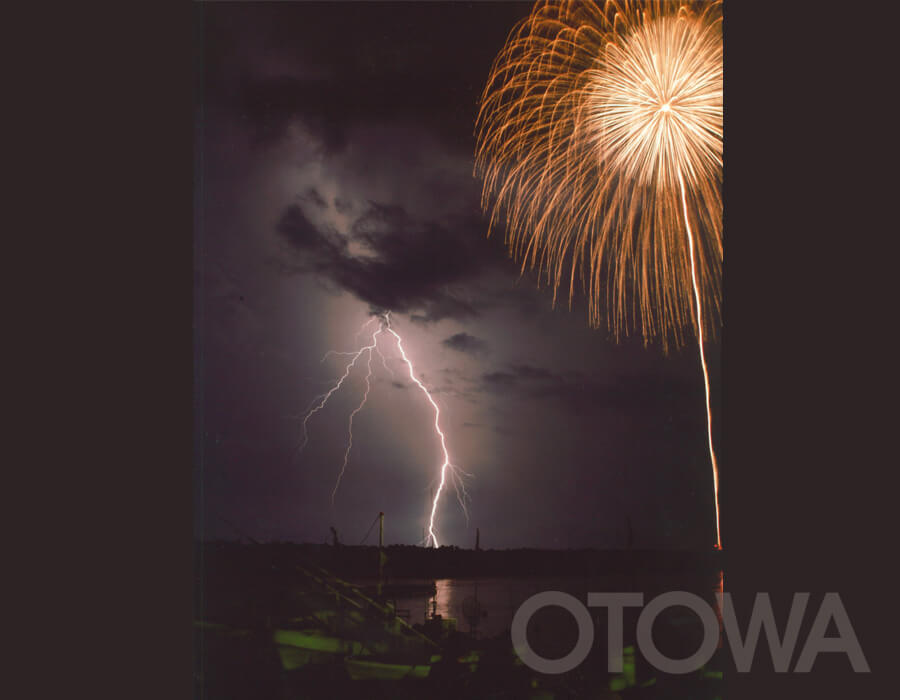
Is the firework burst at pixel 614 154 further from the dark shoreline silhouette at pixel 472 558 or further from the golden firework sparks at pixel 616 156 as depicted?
the dark shoreline silhouette at pixel 472 558

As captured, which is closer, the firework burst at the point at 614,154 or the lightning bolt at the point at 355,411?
the firework burst at the point at 614,154

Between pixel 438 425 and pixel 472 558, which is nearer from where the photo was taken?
pixel 438 425

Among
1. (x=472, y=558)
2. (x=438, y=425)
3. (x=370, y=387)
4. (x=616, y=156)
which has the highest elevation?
(x=616, y=156)

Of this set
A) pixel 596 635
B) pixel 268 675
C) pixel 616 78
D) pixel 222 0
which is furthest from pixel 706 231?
pixel 268 675

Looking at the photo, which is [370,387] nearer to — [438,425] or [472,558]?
[438,425]

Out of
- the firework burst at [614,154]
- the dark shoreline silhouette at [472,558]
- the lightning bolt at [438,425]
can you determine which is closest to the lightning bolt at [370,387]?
the lightning bolt at [438,425]

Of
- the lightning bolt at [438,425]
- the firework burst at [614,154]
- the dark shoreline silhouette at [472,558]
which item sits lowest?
the dark shoreline silhouette at [472,558]

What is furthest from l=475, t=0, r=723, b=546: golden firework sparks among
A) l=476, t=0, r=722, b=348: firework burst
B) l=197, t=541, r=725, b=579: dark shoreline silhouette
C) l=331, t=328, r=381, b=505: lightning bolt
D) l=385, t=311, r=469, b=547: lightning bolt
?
l=331, t=328, r=381, b=505: lightning bolt

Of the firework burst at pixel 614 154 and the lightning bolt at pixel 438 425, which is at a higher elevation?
the firework burst at pixel 614 154

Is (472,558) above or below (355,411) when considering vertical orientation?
below

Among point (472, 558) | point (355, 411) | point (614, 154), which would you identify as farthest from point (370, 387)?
point (614, 154)
